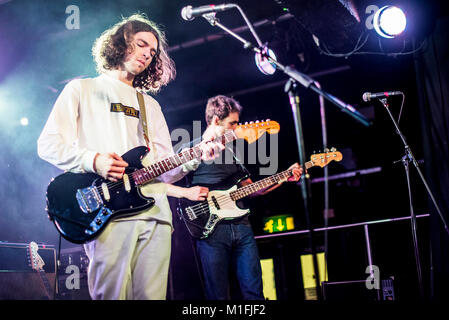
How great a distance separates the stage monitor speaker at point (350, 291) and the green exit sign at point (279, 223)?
2.45m

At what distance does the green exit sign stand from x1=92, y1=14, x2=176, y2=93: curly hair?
A: 3951 mm

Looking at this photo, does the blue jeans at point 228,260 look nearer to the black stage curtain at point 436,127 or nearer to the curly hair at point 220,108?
the curly hair at point 220,108

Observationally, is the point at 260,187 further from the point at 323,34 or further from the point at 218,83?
the point at 218,83

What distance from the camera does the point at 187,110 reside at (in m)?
6.68

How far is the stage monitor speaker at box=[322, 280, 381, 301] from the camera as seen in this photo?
392 cm

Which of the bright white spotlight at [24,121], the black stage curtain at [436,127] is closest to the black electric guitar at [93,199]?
the black stage curtain at [436,127]

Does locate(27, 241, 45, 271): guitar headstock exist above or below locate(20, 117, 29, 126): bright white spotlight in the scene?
below

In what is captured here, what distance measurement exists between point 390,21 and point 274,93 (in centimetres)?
232

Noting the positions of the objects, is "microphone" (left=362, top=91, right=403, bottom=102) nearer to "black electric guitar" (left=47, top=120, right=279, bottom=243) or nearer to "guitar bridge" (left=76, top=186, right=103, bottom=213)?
"black electric guitar" (left=47, top=120, right=279, bottom=243)

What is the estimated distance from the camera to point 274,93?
6520mm

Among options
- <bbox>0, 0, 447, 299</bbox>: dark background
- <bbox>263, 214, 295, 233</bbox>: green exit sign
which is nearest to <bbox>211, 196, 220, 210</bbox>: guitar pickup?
<bbox>0, 0, 447, 299</bbox>: dark background

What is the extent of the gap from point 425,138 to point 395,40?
1357mm

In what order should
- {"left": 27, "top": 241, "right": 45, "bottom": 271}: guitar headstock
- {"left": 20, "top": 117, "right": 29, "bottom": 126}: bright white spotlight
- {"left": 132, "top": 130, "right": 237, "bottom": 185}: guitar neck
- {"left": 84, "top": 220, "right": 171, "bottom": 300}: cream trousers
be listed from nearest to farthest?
{"left": 84, "top": 220, "right": 171, "bottom": 300}: cream trousers, {"left": 132, "top": 130, "right": 237, "bottom": 185}: guitar neck, {"left": 27, "top": 241, "right": 45, "bottom": 271}: guitar headstock, {"left": 20, "top": 117, "right": 29, "bottom": 126}: bright white spotlight

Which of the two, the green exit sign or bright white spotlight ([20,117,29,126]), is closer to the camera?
bright white spotlight ([20,117,29,126])
